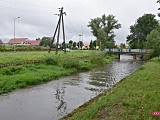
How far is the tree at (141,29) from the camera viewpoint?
333 ft

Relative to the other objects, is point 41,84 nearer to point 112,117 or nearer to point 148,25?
point 112,117

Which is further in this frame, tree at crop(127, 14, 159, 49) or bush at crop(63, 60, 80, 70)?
tree at crop(127, 14, 159, 49)

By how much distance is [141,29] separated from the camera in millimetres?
104375

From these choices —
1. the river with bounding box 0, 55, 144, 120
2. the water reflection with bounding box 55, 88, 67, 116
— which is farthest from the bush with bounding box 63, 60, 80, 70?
the water reflection with bounding box 55, 88, 67, 116

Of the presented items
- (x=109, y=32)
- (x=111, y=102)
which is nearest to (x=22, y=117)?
(x=111, y=102)

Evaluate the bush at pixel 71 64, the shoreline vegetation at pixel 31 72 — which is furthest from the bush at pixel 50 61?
the bush at pixel 71 64

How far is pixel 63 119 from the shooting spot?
36.9 ft

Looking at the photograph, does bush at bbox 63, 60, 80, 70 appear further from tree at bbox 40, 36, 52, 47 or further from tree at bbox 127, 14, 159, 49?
tree at bbox 40, 36, 52, 47

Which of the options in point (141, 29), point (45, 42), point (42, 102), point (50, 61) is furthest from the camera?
point (45, 42)

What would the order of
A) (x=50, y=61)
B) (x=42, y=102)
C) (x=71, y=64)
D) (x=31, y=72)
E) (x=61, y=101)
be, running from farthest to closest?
(x=71, y=64) → (x=50, y=61) → (x=31, y=72) → (x=61, y=101) → (x=42, y=102)

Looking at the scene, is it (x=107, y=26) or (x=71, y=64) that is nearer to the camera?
(x=71, y=64)

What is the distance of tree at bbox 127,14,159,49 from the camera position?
333ft

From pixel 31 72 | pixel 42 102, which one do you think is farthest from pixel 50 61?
pixel 42 102

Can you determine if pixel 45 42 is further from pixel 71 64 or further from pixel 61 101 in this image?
pixel 61 101
